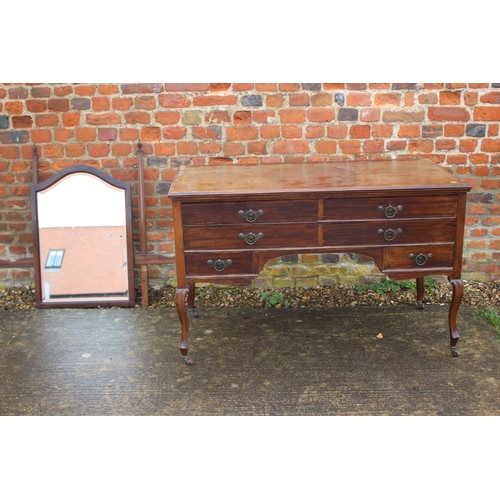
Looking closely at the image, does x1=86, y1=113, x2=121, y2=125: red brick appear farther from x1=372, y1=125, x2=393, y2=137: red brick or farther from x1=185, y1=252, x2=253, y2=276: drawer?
x1=372, y1=125, x2=393, y2=137: red brick

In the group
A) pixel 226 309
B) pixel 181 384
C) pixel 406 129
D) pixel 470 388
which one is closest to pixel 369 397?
pixel 470 388

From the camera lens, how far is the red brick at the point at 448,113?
451cm

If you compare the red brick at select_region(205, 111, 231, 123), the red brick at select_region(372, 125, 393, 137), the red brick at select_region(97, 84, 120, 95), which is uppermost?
the red brick at select_region(97, 84, 120, 95)

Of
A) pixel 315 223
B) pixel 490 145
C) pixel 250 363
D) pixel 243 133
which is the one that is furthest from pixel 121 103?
pixel 490 145

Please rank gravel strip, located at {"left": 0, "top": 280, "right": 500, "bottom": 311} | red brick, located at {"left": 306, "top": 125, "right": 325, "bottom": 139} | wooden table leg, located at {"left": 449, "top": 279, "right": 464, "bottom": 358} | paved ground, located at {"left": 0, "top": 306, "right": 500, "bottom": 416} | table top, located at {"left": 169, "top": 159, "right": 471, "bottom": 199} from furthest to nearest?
gravel strip, located at {"left": 0, "top": 280, "right": 500, "bottom": 311}
red brick, located at {"left": 306, "top": 125, "right": 325, "bottom": 139}
wooden table leg, located at {"left": 449, "top": 279, "right": 464, "bottom": 358}
table top, located at {"left": 169, "top": 159, "right": 471, "bottom": 199}
paved ground, located at {"left": 0, "top": 306, "right": 500, "bottom": 416}

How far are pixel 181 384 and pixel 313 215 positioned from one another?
1215 millimetres

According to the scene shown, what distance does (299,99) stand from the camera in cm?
445

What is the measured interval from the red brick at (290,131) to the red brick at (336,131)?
212mm

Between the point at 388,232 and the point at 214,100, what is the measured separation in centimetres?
162

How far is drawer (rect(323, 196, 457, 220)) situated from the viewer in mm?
3592

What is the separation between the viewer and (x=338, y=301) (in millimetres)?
4656

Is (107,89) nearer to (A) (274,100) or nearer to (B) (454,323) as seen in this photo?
(A) (274,100)

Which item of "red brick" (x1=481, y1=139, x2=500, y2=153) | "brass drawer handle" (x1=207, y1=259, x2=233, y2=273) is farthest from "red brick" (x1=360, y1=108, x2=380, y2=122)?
"brass drawer handle" (x1=207, y1=259, x2=233, y2=273)

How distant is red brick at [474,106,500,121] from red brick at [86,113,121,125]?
255cm
